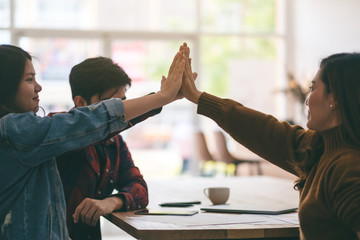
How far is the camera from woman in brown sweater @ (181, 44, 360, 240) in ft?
4.33

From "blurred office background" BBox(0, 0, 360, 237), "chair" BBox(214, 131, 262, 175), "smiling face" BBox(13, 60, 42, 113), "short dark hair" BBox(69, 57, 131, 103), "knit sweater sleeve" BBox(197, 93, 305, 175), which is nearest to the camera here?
"smiling face" BBox(13, 60, 42, 113)

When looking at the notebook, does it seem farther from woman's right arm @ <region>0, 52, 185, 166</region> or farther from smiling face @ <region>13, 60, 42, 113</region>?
smiling face @ <region>13, 60, 42, 113</region>

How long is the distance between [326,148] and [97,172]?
2.68 feet

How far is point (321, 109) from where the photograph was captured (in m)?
1.47

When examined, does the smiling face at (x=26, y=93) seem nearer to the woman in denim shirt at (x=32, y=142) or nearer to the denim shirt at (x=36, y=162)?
the woman in denim shirt at (x=32, y=142)

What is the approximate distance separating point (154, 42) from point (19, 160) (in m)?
6.35

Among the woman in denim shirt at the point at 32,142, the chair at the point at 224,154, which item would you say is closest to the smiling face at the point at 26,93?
the woman in denim shirt at the point at 32,142

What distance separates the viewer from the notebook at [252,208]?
71.9 inches

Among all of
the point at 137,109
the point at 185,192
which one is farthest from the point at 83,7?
the point at 137,109

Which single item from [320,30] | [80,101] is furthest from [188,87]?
[320,30]

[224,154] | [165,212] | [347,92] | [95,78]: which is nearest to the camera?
[347,92]

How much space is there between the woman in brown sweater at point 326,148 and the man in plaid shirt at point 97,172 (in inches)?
17.4

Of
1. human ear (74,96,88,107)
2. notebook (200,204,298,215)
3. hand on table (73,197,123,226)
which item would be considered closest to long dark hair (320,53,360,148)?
notebook (200,204,298,215)

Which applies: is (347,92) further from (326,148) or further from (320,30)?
(320,30)
